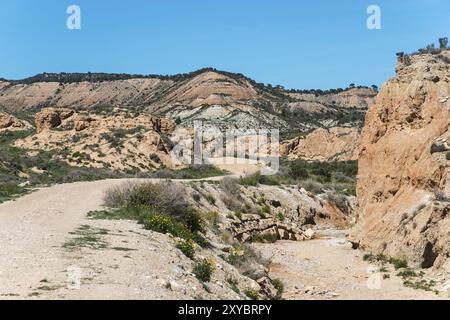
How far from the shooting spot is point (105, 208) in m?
19.0

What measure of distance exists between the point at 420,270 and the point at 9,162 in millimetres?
31395

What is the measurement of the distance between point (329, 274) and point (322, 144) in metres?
54.7

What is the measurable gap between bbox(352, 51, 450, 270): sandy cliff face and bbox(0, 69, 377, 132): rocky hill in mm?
59592

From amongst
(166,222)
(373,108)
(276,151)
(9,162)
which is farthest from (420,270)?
(276,151)

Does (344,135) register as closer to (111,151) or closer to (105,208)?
(111,151)

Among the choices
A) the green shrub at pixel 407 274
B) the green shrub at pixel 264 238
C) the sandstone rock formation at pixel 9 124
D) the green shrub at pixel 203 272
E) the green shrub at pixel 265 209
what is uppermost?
the sandstone rock formation at pixel 9 124

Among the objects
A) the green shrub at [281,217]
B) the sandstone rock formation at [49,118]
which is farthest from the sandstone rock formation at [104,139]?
the green shrub at [281,217]

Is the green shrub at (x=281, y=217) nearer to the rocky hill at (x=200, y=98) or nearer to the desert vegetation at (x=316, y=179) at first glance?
the desert vegetation at (x=316, y=179)

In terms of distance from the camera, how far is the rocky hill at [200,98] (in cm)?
9544

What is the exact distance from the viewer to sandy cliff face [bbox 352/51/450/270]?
16375mm

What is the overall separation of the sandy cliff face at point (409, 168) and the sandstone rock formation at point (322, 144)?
45156mm

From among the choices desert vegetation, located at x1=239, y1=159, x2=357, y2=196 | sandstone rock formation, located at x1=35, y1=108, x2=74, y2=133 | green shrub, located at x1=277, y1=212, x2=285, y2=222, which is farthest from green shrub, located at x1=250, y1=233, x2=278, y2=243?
sandstone rock formation, located at x1=35, y1=108, x2=74, y2=133

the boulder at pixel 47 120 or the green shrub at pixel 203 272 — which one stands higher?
the boulder at pixel 47 120

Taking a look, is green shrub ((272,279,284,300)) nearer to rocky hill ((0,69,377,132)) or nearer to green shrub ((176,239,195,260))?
green shrub ((176,239,195,260))
